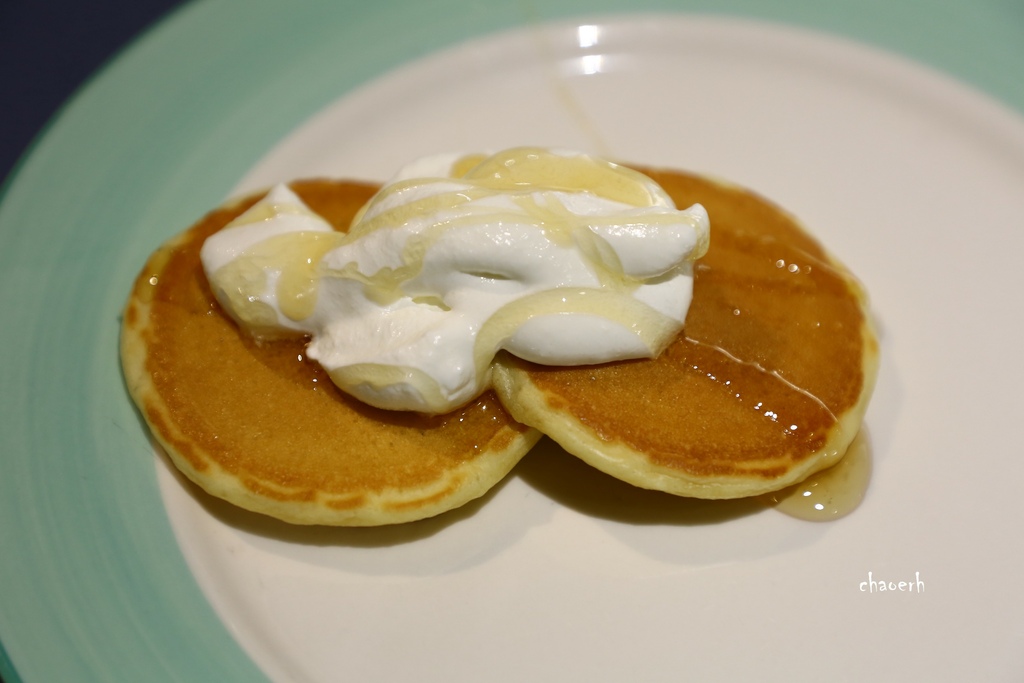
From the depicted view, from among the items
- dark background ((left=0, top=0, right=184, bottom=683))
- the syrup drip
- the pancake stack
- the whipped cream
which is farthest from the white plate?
dark background ((left=0, top=0, right=184, bottom=683))

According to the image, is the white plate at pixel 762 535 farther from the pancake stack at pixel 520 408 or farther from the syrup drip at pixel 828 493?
the pancake stack at pixel 520 408

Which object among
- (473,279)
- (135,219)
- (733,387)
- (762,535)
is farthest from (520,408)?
(135,219)

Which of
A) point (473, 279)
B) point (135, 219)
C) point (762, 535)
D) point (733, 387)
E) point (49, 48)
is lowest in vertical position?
point (762, 535)

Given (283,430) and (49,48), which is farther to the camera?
(49,48)

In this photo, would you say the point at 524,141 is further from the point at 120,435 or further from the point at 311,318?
the point at 120,435

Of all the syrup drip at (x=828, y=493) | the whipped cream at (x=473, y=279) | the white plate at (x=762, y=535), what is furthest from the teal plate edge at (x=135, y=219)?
the syrup drip at (x=828, y=493)

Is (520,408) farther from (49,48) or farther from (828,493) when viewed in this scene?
(49,48)
